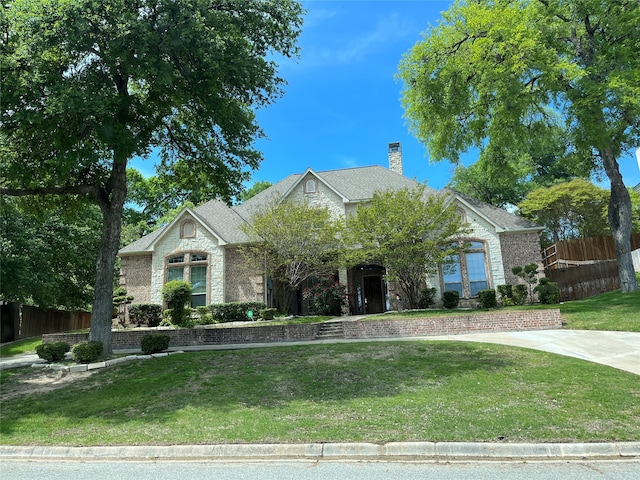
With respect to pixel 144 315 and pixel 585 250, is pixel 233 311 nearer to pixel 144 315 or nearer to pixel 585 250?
pixel 144 315

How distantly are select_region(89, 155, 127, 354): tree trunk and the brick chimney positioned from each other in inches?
805

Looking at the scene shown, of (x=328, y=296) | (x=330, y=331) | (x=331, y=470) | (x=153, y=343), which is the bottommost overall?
(x=331, y=470)

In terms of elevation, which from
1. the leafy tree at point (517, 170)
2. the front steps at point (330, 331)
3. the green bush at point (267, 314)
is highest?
the leafy tree at point (517, 170)

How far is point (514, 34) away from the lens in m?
18.0

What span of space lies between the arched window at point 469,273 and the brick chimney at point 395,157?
9.72 meters

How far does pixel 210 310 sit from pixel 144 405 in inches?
534

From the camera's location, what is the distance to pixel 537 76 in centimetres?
1980

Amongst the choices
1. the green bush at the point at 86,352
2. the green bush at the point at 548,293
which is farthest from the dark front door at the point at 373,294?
the green bush at the point at 86,352

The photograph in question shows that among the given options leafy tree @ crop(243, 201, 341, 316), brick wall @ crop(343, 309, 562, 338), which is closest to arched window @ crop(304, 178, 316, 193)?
leafy tree @ crop(243, 201, 341, 316)

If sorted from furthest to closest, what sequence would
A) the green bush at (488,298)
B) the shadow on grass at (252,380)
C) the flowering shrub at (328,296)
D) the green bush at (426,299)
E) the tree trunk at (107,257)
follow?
the flowering shrub at (328,296)
the green bush at (426,299)
the green bush at (488,298)
the tree trunk at (107,257)
the shadow on grass at (252,380)

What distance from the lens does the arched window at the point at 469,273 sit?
72.4ft

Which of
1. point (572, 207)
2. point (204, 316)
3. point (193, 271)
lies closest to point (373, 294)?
point (204, 316)

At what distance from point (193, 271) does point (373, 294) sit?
10.1 metres

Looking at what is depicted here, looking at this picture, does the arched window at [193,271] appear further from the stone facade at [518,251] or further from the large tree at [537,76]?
the stone facade at [518,251]
